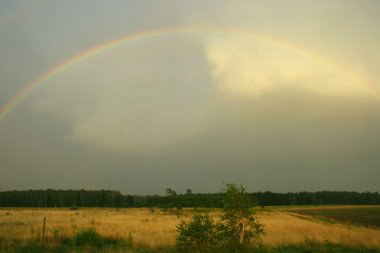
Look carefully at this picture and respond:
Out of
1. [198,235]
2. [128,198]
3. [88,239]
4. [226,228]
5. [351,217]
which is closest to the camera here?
[198,235]

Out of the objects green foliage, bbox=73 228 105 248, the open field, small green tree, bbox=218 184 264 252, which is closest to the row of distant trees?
the open field

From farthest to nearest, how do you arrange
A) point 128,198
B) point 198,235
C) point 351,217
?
point 128,198 < point 351,217 < point 198,235

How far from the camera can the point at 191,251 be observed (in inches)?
428

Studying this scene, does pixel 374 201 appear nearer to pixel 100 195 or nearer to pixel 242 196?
pixel 100 195

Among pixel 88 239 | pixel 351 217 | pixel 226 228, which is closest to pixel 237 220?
pixel 226 228

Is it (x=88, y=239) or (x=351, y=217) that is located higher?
(x=88, y=239)

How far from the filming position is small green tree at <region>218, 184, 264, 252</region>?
40.1 feet

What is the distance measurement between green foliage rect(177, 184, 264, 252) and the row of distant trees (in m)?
101

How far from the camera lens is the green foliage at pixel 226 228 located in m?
10.9

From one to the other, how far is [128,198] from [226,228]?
149 metres

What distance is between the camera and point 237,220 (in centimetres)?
1252

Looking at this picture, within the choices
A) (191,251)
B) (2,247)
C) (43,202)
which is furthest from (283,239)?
(43,202)

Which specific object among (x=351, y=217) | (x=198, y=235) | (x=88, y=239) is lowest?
(x=351, y=217)

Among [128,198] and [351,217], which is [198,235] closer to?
[351,217]
